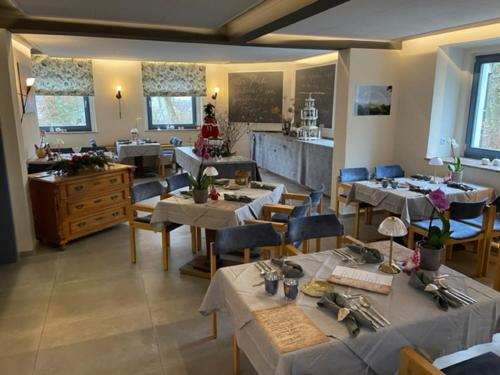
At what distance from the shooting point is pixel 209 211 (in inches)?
137

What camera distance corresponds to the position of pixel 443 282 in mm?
2031

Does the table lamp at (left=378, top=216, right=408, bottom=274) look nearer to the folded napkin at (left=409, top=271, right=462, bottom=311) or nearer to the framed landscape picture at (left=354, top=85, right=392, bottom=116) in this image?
the folded napkin at (left=409, top=271, right=462, bottom=311)

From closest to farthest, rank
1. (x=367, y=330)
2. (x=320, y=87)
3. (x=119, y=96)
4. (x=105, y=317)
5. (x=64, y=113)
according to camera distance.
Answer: (x=367, y=330), (x=105, y=317), (x=320, y=87), (x=64, y=113), (x=119, y=96)

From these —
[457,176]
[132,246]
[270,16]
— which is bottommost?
[132,246]

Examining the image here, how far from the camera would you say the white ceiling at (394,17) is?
3.51m

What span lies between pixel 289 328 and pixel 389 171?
4.06 metres

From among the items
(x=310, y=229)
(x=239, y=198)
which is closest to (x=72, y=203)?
(x=239, y=198)

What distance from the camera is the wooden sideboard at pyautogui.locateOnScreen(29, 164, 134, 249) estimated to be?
4.37 metres

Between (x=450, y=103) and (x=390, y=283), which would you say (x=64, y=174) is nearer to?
(x=390, y=283)

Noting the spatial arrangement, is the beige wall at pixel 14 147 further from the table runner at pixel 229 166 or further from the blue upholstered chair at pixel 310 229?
the blue upholstered chair at pixel 310 229

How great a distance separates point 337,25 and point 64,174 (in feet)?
11.9

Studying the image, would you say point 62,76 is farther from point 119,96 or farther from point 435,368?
point 435,368

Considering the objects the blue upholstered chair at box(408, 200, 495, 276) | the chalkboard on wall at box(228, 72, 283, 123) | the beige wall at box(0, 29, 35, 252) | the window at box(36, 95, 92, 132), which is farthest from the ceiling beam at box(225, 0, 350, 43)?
the window at box(36, 95, 92, 132)

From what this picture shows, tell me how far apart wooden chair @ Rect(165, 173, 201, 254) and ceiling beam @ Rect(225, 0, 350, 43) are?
178 cm
